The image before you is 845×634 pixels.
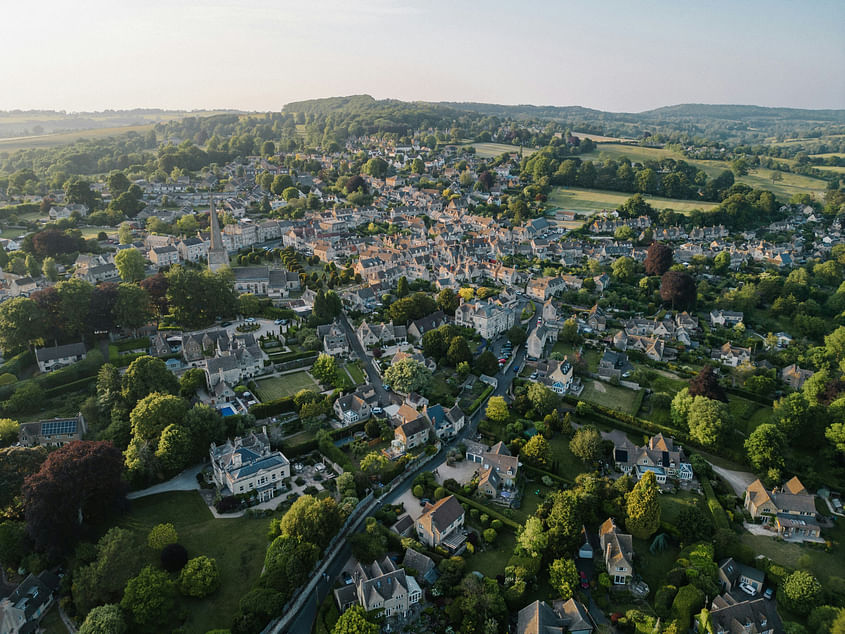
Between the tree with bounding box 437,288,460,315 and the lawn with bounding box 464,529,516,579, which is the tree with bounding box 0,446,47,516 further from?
the tree with bounding box 437,288,460,315

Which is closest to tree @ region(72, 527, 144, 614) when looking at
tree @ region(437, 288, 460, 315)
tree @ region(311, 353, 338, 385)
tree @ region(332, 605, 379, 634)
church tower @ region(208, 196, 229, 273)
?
tree @ region(332, 605, 379, 634)

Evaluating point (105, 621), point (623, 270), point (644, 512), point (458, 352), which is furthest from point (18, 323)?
point (623, 270)

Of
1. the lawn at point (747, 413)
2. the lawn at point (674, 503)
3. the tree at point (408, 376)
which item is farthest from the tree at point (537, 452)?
the lawn at point (747, 413)

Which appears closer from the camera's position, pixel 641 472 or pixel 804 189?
pixel 641 472

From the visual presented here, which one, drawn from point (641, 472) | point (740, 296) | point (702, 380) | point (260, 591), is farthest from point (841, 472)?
point (260, 591)

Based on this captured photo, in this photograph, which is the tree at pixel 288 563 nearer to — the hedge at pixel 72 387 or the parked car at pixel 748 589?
the parked car at pixel 748 589

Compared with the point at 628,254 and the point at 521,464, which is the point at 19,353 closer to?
the point at 521,464

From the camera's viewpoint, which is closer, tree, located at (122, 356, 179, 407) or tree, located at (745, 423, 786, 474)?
tree, located at (745, 423, 786, 474)
